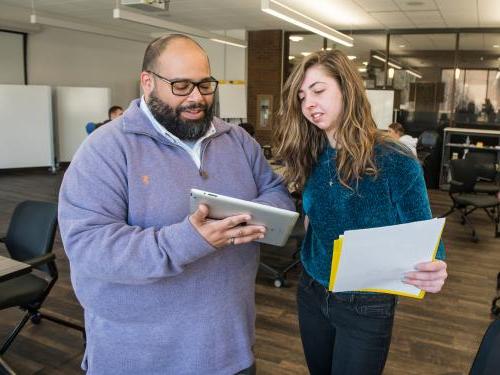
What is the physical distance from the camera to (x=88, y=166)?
1237 millimetres

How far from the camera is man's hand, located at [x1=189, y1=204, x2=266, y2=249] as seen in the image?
114 cm

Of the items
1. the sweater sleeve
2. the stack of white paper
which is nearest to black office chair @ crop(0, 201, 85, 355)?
the stack of white paper

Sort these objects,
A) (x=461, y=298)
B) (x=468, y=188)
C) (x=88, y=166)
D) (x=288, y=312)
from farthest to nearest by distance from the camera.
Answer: (x=468, y=188) → (x=461, y=298) → (x=288, y=312) → (x=88, y=166)

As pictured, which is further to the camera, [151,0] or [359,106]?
[151,0]

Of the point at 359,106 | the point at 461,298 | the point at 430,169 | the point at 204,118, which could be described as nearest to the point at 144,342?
the point at 204,118

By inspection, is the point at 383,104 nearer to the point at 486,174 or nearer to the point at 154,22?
the point at 486,174

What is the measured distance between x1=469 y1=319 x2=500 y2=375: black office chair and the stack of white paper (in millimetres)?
207

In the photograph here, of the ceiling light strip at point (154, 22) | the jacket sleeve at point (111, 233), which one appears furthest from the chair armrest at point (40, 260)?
the ceiling light strip at point (154, 22)

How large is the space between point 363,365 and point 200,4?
7.60 metres

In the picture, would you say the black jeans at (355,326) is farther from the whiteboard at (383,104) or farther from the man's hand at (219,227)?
the whiteboard at (383,104)

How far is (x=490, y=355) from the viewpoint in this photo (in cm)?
128

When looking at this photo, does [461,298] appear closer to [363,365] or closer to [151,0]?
[363,365]

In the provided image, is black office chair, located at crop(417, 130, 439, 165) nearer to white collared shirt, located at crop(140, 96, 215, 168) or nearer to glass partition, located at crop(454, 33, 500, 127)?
glass partition, located at crop(454, 33, 500, 127)

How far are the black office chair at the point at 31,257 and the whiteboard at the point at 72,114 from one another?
7641mm
